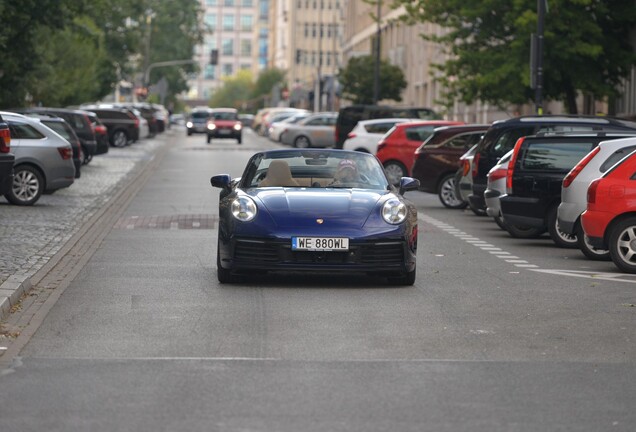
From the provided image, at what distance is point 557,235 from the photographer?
68.1 ft

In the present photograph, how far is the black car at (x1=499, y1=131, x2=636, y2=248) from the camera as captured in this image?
823 inches

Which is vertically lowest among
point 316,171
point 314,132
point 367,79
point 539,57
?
point 314,132

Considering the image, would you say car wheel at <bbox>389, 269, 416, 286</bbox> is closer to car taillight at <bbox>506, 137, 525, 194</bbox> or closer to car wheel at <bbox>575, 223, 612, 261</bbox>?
car wheel at <bbox>575, 223, 612, 261</bbox>

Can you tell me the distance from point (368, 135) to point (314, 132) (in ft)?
85.9

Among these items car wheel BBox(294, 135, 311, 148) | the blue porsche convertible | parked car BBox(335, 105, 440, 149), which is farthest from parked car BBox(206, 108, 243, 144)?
the blue porsche convertible

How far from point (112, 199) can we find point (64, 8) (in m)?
11.1

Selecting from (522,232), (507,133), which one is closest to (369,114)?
(507,133)

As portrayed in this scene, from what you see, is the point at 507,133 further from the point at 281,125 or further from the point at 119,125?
the point at 281,125

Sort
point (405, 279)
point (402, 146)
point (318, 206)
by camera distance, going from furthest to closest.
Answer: point (402, 146)
point (405, 279)
point (318, 206)

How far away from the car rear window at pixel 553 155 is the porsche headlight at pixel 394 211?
6.32 metres

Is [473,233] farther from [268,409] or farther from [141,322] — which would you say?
[268,409]

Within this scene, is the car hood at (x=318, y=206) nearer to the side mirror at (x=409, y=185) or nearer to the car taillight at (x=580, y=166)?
the side mirror at (x=409, y=185)

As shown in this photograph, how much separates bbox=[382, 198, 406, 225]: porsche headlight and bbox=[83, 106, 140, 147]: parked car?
1958 inches

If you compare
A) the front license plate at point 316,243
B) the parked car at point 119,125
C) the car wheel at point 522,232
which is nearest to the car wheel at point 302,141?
the parked car at point 119,125
